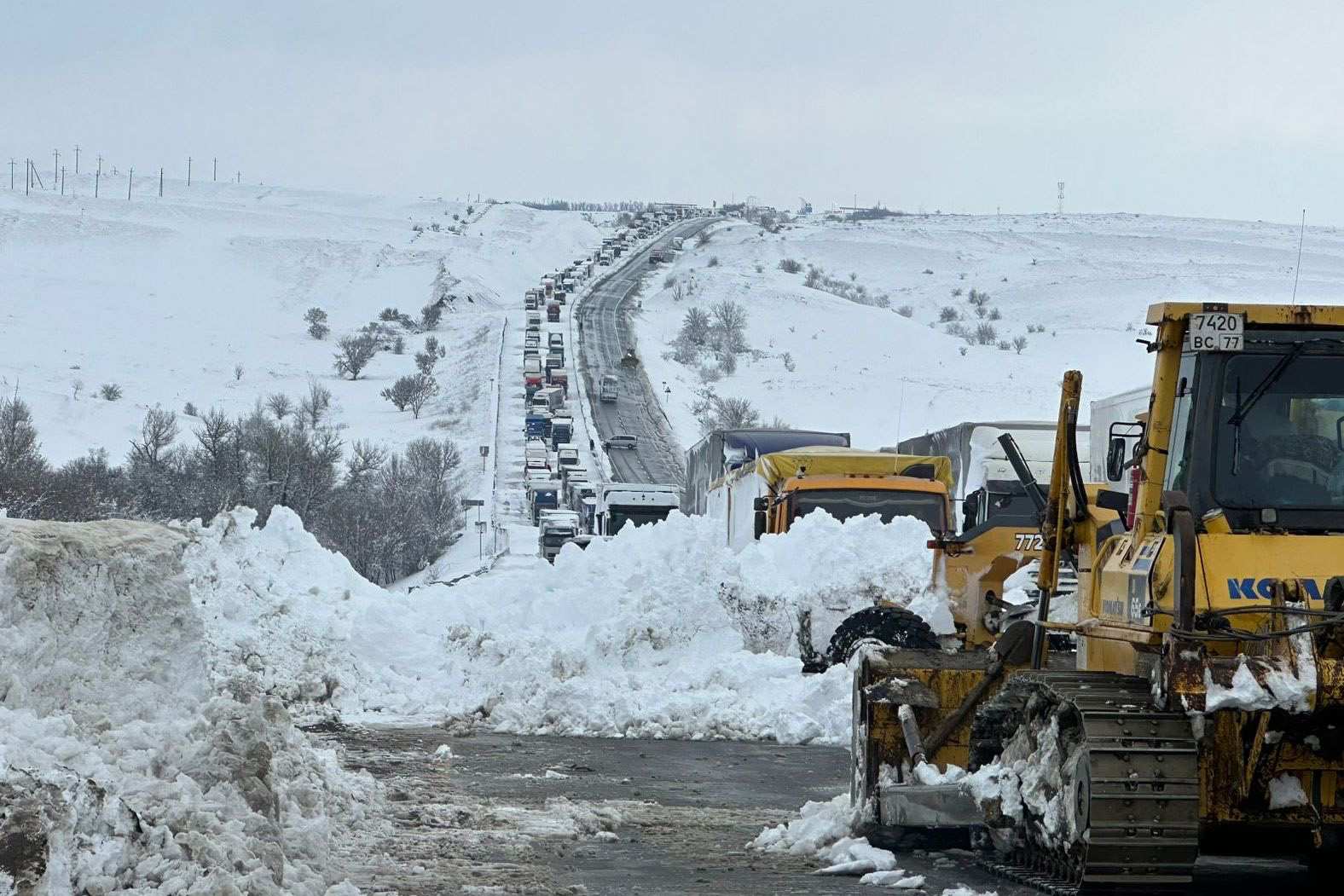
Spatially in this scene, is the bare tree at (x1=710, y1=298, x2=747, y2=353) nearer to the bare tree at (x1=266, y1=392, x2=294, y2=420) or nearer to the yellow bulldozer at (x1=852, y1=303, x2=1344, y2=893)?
the bare tree at (x1=266, y1=392, x2=294, y2=420)

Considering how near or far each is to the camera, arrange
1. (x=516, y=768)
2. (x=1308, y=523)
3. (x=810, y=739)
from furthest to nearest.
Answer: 1. (x=810, y=739)
2. (x=516, y=768)
3. (x=1308, y=523)

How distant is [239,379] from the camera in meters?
90.2

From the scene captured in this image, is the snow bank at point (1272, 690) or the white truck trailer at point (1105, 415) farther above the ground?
the white truck trailer at point (1105, 415)

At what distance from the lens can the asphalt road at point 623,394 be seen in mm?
64625

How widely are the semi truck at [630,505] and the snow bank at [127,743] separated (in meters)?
34.2

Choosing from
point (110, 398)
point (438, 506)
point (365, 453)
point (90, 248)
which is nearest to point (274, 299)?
point (90, 248)

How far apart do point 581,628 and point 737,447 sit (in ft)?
50.9

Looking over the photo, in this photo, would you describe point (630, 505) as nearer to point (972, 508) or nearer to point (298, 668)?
point (972, 508)

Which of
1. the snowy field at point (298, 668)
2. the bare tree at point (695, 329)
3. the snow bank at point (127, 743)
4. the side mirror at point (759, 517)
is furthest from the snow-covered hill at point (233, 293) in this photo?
the snow bank at point (127, 743)

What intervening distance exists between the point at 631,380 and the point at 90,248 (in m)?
66.2

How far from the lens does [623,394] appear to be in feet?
265

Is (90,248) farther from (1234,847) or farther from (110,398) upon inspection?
(1234,847)

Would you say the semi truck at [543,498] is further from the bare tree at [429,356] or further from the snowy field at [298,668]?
the snowy field at [298,668]

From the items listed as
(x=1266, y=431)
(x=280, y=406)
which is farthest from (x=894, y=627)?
(x=280, y=406)
